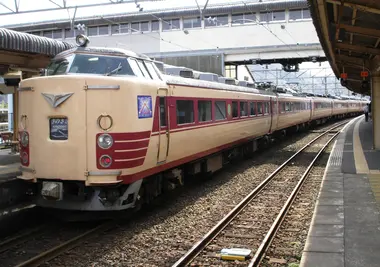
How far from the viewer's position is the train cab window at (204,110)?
9.64 metres

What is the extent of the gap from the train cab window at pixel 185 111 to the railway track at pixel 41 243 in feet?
7.97

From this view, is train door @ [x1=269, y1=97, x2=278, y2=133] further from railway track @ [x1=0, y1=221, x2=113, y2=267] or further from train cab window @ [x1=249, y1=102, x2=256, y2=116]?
railway track @ [x1=0, y1=221, x2=113, y2=267]

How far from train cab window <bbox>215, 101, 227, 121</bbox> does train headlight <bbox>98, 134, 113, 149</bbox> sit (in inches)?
184

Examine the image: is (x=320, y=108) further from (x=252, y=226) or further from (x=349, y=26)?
(x=252, y=226)

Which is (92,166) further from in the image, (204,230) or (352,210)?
(352,210)

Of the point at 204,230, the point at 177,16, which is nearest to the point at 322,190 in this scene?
the point at 204,230

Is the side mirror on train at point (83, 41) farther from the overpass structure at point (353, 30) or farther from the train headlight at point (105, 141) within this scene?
the overpass structure at point (353, 30)

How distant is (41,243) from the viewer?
6520mm

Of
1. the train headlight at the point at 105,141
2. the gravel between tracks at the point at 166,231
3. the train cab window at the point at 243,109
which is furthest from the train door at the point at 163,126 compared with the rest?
the train cab window at the point at 243,109

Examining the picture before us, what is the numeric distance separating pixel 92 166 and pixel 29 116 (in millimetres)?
1386

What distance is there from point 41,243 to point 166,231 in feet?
6.27

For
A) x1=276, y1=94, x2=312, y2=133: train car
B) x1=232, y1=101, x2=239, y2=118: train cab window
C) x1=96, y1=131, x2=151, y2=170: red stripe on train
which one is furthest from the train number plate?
x1=276, y1=94, x2=312, y2=133: train car

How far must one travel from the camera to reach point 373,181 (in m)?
10.2

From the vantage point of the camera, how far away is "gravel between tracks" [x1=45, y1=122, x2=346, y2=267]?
5.86 meters
